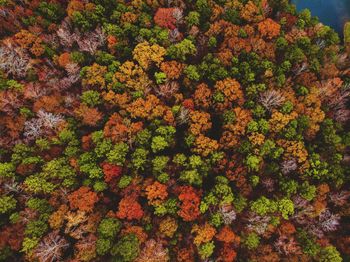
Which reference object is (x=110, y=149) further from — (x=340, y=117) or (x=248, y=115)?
(x=340, y=117)

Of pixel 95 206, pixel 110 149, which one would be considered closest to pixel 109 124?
pixel 110 149

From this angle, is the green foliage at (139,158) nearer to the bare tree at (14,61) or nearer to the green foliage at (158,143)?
the green foliage at (158,143)

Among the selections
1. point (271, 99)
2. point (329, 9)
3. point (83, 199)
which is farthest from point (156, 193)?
point (329, 9)

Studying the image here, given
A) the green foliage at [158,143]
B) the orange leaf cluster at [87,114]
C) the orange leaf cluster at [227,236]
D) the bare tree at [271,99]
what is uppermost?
the bare tree at [271,99]

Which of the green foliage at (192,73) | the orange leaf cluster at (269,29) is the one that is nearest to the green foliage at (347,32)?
the orange leaf cluster at (269,29)

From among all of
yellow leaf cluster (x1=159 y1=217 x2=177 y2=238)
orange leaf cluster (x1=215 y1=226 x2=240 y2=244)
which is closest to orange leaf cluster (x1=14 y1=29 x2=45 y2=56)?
yellow leaf cluster (x1=159 y1=217 x2=177 y2=238)

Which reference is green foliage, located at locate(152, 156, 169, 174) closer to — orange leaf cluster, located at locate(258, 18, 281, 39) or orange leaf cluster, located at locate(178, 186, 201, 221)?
orange leaf cluster, located at locate(178, 186, 201, 221)

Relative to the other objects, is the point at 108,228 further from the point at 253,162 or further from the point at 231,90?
the point at 231,90
